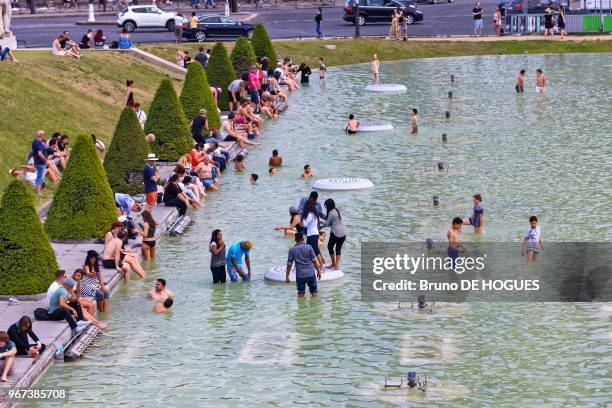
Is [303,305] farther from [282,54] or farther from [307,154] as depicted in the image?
[282,54]

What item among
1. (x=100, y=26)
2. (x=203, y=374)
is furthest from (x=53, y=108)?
(x=100, y=26)

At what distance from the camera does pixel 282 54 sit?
70875mm

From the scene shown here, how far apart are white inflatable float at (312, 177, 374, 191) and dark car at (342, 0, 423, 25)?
134 ft

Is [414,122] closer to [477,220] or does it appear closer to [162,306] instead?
[477,220]

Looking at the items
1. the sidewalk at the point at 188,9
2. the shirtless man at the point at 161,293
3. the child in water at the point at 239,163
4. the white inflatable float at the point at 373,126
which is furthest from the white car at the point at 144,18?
the shirtless man at the point at 161,293

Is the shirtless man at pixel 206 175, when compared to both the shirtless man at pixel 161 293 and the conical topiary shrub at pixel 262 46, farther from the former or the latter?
the conical topiary shrub at pixel 262 46

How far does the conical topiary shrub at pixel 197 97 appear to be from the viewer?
49.8 m

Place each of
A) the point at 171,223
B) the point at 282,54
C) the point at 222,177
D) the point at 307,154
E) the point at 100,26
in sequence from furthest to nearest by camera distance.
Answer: the point at 100,26, the point at 282,54, the point at 307,154, the point at 222,177, the point at 171,223

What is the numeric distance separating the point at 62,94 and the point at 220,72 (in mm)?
7668

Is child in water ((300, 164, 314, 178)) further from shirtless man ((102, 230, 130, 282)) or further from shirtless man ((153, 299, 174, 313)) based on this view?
shirtless man ((153, 299, 174, 313))

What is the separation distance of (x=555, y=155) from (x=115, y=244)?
19395 mm

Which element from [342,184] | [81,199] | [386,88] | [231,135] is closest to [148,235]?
[81,199]

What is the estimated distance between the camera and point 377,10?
82312mm

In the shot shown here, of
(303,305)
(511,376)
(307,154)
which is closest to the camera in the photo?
(511,376)
